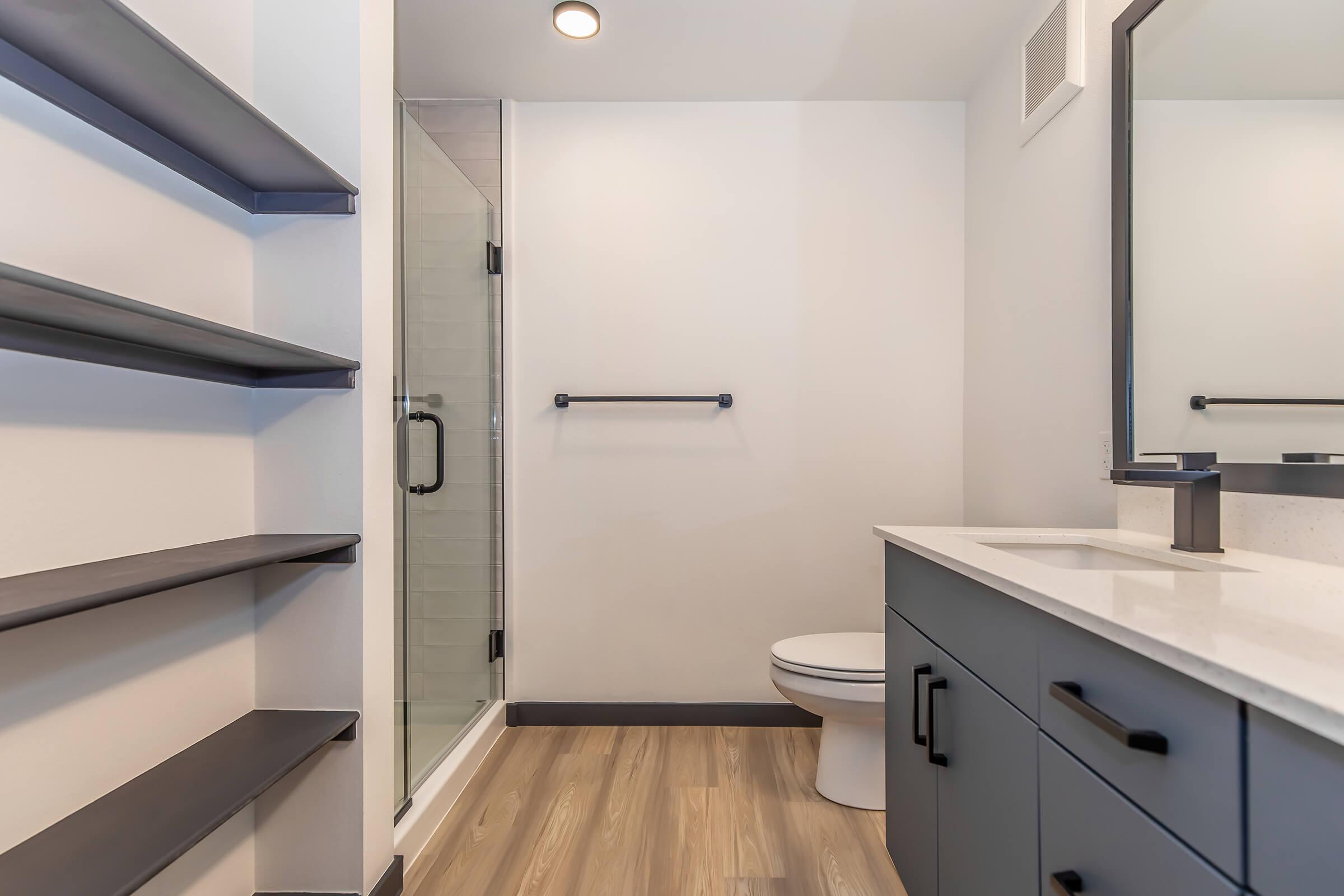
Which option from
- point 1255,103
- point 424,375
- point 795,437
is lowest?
point 795,437

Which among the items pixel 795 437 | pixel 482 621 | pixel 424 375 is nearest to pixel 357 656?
pixel 424 375

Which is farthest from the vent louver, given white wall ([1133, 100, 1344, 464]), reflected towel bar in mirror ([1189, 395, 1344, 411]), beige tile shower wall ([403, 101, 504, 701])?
beige tile shower wall ([403, 101, 504, 701])

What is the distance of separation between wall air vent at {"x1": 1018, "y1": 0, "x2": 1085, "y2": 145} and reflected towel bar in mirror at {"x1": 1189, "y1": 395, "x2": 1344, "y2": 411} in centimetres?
86

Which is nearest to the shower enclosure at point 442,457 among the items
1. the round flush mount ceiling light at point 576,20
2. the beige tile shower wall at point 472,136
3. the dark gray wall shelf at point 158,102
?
the beige tile shower wall at point 472,136

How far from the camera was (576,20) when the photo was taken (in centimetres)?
193

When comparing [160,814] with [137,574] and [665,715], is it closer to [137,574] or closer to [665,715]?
[137,574]

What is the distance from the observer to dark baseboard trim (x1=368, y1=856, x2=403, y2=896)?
4.45 ft

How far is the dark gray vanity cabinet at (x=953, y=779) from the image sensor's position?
923 millimetres

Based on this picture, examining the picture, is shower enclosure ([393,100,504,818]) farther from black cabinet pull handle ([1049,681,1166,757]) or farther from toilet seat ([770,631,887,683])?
black cabinet pull handle ([1049,681,1166,757])

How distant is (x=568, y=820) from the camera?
5.86ft

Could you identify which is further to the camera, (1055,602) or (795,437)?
(795,437)

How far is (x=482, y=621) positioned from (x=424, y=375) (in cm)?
90

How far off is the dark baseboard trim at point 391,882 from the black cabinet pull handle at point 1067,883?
122 centimetres

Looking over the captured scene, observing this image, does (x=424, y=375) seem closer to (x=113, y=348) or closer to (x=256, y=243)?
(x=256, y=243)
